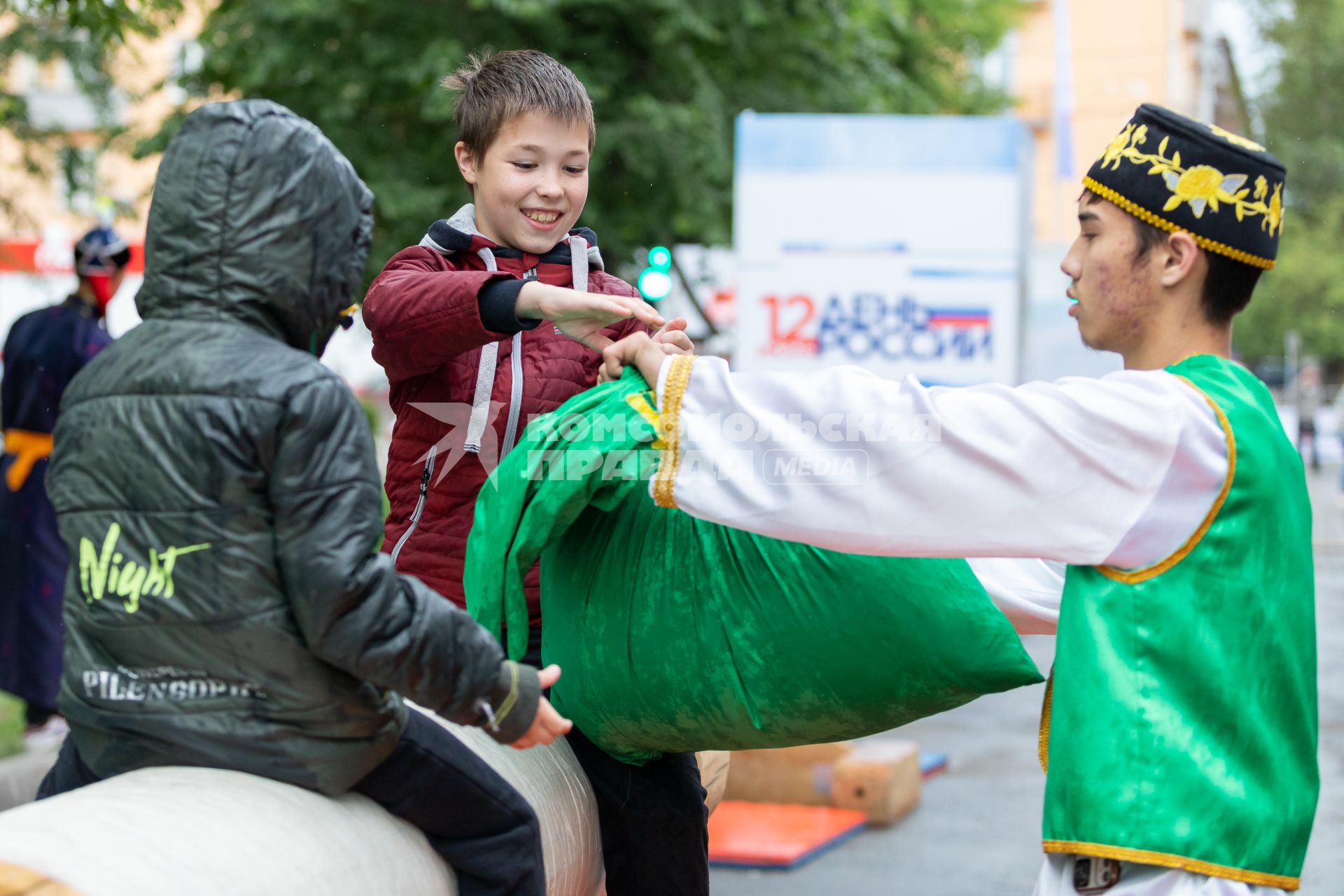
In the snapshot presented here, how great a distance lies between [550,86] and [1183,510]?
1.33 meters

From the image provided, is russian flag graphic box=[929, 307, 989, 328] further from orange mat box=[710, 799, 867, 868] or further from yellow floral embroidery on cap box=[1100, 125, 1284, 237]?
yellow floral embroidery on cap box=[1100, 125, 1284, 237]

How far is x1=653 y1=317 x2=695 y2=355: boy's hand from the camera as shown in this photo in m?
2.42

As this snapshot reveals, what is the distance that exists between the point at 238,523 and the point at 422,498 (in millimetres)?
769

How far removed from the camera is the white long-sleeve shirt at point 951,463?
6.64ft

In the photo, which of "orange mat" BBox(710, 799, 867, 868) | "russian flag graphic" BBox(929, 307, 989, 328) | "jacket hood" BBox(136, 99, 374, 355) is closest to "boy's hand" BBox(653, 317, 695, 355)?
"jacket hood" BBox(136, 99, 374, 355)

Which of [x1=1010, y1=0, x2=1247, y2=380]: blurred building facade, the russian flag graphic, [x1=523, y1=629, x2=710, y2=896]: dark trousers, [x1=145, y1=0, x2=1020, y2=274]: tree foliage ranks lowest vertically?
[x1=523, y1=629, x2=710, y2=896]: dark trousers

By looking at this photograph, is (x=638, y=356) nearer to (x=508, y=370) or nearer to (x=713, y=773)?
(x=508, y=370)

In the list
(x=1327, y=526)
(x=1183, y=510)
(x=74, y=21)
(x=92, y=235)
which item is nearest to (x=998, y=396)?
(x=1183, y=510)

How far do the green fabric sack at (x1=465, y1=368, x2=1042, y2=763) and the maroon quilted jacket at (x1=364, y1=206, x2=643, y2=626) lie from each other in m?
0.23

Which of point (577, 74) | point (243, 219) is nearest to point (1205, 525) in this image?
point (243, 219)

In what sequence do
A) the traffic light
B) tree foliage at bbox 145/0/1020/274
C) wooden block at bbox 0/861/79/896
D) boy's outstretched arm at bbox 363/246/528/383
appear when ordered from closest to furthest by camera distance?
wooden block at bbox 0/861/79/896 → boy's outstretched arm at bbox 363/246/528/383 → the traffic light → tree foliage at bbox 145/0/1020/274

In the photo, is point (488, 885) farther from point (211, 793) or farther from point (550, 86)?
point (550, 86)

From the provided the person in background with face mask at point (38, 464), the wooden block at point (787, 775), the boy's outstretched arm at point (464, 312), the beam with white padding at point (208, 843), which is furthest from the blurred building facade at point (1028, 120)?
the wooden block at point (787, 775)

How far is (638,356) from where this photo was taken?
2.35 meters
